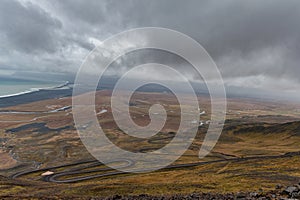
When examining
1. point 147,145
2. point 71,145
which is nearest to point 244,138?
point 147,145

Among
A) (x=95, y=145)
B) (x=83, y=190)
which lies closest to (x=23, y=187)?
(x=83, y=190)

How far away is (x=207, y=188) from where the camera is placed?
4834 centimetres

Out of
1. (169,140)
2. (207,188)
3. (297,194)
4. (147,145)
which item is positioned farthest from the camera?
(169,140)

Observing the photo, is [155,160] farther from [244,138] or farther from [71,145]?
[244,138]

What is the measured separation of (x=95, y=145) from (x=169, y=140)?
5485 cm

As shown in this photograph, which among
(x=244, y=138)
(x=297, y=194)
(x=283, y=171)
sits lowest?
(x=244, y=138)

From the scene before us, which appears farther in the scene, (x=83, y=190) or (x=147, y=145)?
(x=147, y=145)

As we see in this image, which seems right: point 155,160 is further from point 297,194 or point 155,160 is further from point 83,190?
point 297,194

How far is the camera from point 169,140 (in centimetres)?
19100

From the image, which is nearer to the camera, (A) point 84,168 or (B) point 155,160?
(A) point 84,168

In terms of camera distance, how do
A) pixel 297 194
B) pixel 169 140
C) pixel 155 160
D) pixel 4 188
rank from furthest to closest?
pixel 169 140
pixel 155 160
pixel 4 188
pixel 297 194

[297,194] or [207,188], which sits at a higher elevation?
[297,194]

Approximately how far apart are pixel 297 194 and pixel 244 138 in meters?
175

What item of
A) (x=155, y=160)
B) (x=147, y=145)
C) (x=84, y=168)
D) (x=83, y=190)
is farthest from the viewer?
(x=147, y=145)
